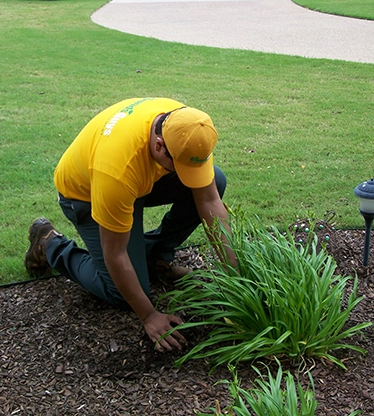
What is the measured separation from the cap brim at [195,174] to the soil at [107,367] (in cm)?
77

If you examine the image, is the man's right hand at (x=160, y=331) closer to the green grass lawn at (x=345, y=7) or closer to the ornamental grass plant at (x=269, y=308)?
the ornamental grass plant at (x=269, y=308)

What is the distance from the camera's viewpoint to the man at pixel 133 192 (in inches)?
103

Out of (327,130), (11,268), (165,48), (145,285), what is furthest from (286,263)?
(165,48)

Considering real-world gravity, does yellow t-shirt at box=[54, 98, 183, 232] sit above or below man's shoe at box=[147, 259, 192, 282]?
above

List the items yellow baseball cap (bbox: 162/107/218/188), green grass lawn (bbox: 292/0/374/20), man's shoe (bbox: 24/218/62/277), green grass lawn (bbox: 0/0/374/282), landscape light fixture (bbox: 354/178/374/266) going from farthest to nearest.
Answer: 1. green grass lawn (bbox: 292/0/374/20)
2. green grass lawn (bbox: 0/0/374/282)
3. man's shoe (bbox: 24/218/62/277)
4. landscape light fixture (bbox: 354/178/374/266)
5. yellow baseball cap (bbox: 162/107/218/188)

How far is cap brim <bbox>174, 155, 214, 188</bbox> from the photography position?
2676mm

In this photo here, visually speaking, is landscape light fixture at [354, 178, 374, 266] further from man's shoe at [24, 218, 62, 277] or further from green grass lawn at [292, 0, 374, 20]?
green grass lawn at [292, 0, 374, 20]

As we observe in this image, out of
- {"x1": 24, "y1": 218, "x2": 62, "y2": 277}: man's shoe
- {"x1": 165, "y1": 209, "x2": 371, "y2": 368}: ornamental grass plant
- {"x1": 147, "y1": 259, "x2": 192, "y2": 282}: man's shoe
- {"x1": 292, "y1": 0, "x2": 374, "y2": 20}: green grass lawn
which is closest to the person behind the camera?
{"x1": 165, "y1": 209, "x2": 371, "y2": 368}: ornamental grass plant

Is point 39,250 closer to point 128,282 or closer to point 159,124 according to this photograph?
point 128,282

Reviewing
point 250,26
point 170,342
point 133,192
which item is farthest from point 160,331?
point 250,26

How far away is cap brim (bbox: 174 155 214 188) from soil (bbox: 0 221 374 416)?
2.53 ft

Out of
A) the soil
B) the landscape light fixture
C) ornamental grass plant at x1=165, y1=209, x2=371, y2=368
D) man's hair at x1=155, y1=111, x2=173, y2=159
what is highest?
man's hair at x1=155, y1=111, x2=173, y2=159

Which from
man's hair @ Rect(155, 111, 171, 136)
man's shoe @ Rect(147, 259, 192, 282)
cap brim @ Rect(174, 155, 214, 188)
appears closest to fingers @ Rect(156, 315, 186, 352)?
man's shoe @ Rect(147, 259, 192, 282)

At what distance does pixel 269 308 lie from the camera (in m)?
2.78
